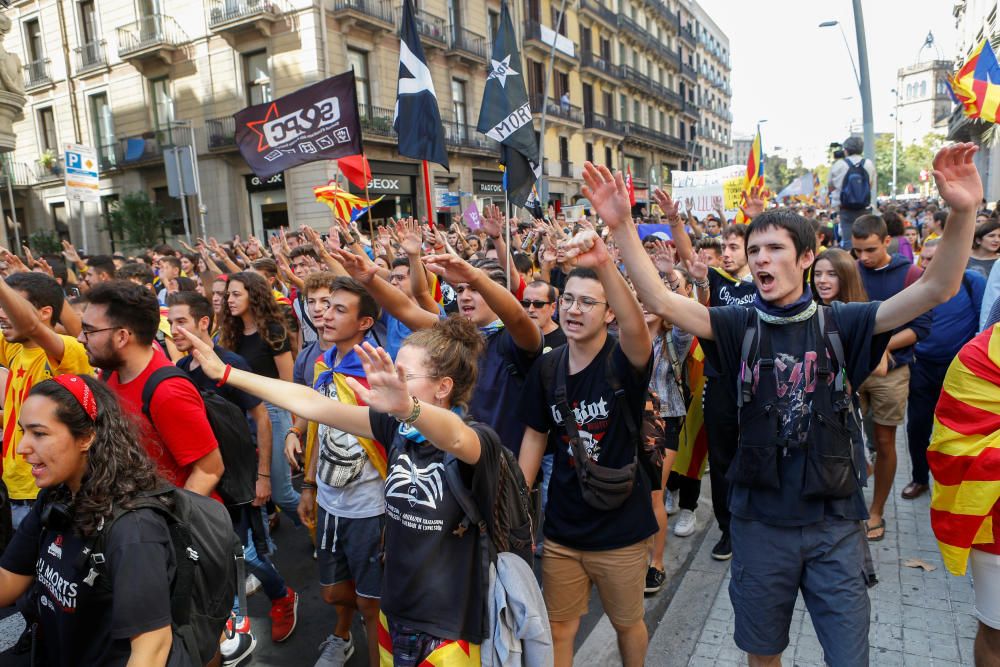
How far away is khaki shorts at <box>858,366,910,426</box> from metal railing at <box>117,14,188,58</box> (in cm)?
2349

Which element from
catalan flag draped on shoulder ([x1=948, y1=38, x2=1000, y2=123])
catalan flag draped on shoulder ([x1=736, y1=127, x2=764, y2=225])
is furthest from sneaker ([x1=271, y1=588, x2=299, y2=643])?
catalan flag draped on shoulder ([x1=736, y1=127, x2=764, y2=225])

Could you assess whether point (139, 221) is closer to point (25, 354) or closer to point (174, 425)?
point (25, 354)

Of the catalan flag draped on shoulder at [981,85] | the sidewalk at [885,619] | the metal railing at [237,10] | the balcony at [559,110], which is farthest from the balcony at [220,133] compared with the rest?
the sidewalk at [885,619]

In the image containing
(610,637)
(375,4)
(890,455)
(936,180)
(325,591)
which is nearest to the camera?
(936,180)

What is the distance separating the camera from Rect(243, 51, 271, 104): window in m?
20.5

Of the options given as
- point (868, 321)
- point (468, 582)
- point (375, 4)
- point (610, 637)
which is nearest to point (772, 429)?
point (868, 321)

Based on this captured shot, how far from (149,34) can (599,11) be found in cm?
2420

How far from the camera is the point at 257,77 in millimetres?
20656

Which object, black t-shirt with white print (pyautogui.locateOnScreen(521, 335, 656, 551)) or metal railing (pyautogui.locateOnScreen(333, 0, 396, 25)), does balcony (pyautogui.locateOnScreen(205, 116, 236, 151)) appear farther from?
black t-shirt with white print (pyautogui.locateOnScreen(521, 335, 656, 551))

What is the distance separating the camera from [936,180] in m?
2.21

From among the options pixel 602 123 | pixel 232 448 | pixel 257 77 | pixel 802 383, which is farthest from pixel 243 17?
pixel 602 123

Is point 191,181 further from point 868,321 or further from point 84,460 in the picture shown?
point 868,321

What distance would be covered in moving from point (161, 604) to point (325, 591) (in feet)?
4.36

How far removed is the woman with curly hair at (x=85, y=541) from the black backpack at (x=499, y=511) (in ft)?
2.88
